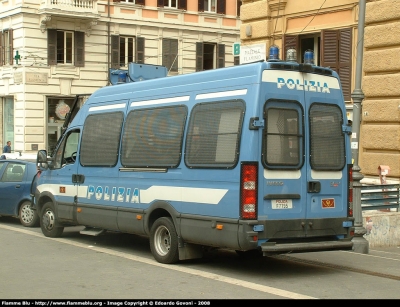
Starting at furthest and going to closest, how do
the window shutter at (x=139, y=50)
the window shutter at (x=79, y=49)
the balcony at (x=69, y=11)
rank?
the window shutter at (x=139, y=50), the window shutter at (x=79, y=49), the balcony at (x=69, y=11)

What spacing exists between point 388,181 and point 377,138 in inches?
39.1

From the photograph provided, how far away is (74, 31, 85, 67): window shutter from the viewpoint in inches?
1366

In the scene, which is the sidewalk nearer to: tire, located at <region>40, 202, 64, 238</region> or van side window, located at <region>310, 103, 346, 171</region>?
van side window, located at <region>310, 103, 346, 171</region>

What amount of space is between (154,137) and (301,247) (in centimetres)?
281

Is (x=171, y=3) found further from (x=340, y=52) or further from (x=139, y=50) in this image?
(x=340, y=52)

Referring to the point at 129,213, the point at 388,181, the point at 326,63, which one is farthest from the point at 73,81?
the point at 129,213

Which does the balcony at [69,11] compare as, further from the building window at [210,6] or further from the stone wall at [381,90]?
the stone wall at [381,90]

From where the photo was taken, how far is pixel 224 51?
1526 inches

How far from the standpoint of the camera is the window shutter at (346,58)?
16047mm

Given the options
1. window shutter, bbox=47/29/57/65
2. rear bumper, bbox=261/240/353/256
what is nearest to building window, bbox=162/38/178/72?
window shutter, bbox=47/29/57/65

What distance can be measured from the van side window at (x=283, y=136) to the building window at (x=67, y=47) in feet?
86.9

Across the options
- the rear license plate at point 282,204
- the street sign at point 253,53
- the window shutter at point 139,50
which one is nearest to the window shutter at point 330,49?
the street sign at point 253,53

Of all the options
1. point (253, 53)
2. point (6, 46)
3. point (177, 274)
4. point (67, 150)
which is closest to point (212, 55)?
point (6, 46)

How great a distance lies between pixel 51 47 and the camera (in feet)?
112
